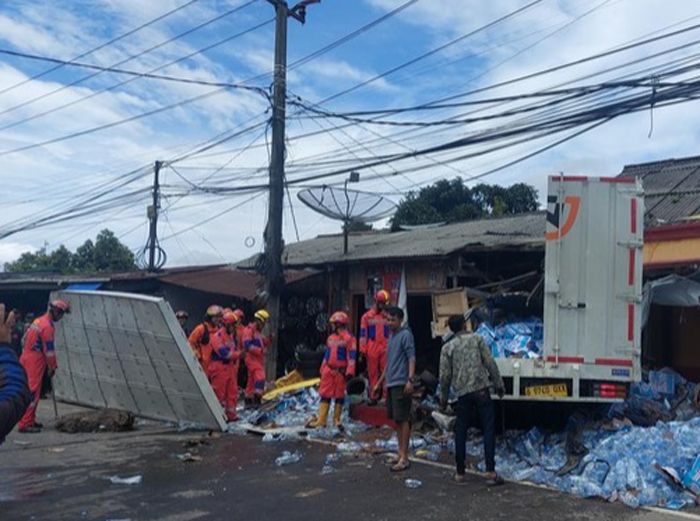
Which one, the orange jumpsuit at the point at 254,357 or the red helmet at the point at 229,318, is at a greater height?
the red helmet at the point at 229,318

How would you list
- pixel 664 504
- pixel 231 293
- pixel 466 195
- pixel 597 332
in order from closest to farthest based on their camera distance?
pixel 664 504 → pixel 597 332 → pixel 231 293 → pixel 466 195

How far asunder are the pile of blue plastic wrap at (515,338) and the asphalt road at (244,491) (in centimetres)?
174

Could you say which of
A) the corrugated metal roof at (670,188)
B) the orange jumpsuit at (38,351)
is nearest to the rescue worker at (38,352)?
the orange jumpsuit at (38,351)

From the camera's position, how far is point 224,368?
38.3ft

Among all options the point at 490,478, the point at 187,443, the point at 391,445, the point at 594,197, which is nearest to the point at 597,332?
the point at 594,197

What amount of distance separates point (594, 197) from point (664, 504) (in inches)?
134

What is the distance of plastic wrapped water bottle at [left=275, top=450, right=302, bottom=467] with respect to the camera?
8.62 m

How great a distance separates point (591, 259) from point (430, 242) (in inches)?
231

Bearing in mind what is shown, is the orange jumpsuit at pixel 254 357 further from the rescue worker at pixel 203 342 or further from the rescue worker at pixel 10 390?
the rescue worker at pixel 10 390

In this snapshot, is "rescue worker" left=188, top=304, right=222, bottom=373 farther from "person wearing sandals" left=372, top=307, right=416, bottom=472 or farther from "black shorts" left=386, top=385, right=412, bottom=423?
"black shorts" left=386, top=385, right=412, bottom=423

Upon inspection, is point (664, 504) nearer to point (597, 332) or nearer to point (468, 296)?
point (597, 332)

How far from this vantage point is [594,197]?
336 inches

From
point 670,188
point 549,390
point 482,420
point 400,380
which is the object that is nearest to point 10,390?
point 482,420

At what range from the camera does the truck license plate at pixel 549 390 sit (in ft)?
27.5
